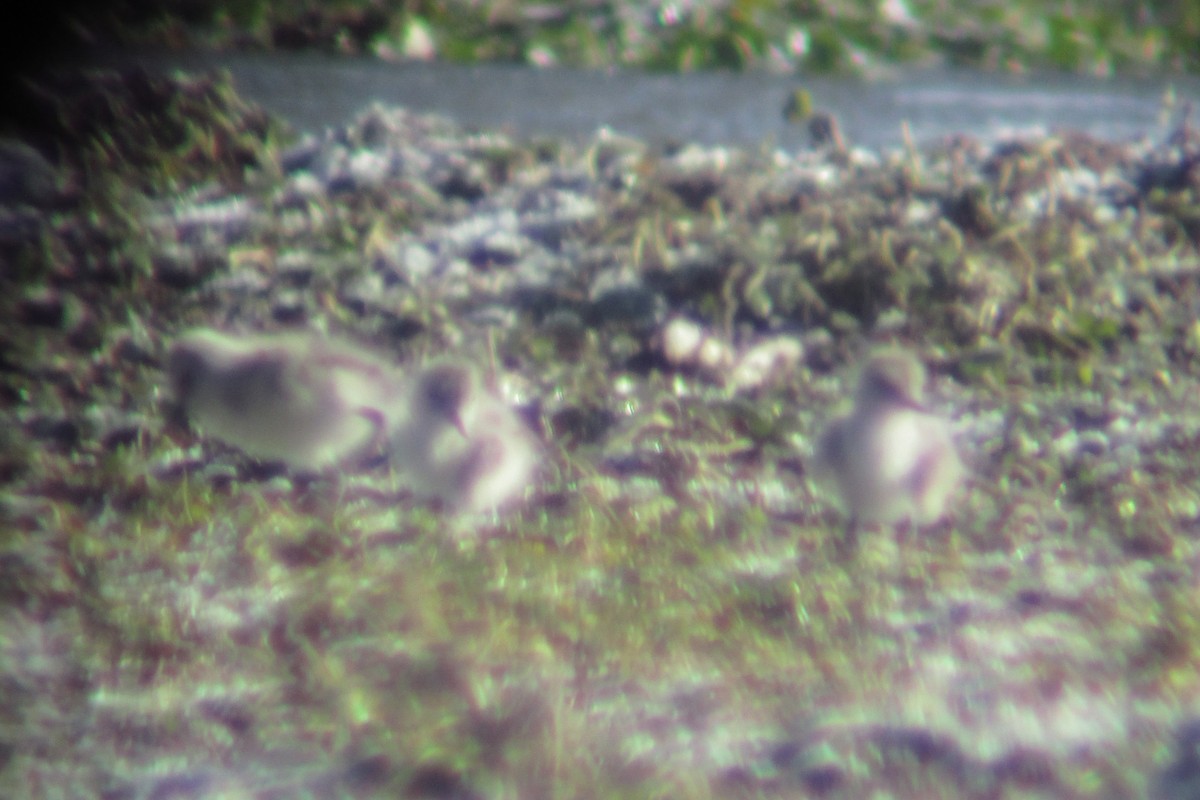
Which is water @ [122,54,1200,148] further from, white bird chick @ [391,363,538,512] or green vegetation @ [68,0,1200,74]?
white bird chick @ [391,363,538,512]

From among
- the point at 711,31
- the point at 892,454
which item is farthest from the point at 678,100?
the point at 892,454

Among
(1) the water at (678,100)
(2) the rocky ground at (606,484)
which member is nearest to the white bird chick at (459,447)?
(2) the rocky ground at (606,484)

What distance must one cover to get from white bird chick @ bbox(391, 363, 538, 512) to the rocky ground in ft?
0.25

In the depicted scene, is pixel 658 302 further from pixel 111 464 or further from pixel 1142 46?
pixel 1142 46

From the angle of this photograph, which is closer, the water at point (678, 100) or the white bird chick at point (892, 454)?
the white bird chick at point (892, 454)

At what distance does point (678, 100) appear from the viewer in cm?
451

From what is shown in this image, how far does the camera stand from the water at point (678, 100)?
4.15m

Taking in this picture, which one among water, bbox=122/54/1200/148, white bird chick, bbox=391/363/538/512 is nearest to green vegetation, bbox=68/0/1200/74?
water, bbox=122/54/1200/148

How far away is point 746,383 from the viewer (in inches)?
120

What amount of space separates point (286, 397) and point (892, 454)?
4.91ft

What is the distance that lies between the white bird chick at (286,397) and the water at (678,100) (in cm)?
148

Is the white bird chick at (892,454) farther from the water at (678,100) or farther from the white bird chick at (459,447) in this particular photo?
the water at (678,100)

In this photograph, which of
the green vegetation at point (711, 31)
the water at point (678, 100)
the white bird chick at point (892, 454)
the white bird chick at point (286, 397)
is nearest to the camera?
the white bird chick at point (892, 454)

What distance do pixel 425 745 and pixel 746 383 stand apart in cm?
151
